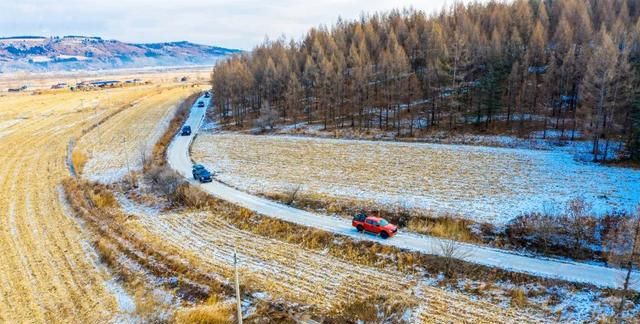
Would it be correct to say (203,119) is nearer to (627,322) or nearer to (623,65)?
(623,65)

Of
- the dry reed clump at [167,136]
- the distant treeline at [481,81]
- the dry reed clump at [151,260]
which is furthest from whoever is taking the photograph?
the dry reed clump at [167,136]

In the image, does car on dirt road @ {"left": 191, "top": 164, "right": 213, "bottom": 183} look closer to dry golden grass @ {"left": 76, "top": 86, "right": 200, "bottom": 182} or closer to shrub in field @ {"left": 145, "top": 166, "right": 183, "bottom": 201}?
shrub in field @ {"left": 145, "top": 166, "right": 183, "bottom": 201}

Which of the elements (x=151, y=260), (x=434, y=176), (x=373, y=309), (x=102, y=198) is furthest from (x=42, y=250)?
(x=434, y=176)

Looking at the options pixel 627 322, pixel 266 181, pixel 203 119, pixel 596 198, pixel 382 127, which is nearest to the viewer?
pixel 627 322

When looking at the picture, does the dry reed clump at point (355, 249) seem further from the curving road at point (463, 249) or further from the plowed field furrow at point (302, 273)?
the plowed field furrow at point (302, 273)

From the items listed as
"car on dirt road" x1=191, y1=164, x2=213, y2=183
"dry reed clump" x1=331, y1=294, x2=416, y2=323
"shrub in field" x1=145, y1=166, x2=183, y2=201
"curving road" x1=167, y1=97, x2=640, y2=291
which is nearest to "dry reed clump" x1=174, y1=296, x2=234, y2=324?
"dry reed clump" x1=331, y1=294, x2=416, y2=323

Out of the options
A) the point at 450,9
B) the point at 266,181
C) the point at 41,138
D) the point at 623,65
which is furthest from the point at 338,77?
the point at 450,9

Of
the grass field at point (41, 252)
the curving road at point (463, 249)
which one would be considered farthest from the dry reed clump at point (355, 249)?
the grass field at point (41, 252)
